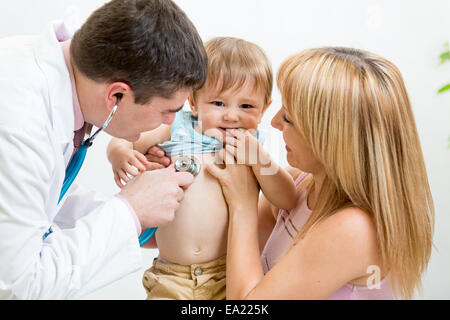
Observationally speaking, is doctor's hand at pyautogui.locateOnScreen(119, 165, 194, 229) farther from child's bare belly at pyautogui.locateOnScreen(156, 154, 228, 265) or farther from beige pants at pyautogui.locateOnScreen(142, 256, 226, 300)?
beige pants at pyautogui.locateOnScreen(142, 256, 226, 300)

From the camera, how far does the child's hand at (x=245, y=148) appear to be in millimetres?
1590

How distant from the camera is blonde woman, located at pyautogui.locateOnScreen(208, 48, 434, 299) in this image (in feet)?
4.20

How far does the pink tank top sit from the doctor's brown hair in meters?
0.50

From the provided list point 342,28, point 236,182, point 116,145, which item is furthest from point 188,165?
point 342,28

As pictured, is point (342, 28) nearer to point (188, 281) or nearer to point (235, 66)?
point (235, 66)

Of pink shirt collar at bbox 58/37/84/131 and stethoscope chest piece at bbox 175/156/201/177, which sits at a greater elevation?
pink shirt collar at bbox 58/37/84/131

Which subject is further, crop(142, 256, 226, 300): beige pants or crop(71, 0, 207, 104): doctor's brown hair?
crop(142, 256, 226, 300): beige pants

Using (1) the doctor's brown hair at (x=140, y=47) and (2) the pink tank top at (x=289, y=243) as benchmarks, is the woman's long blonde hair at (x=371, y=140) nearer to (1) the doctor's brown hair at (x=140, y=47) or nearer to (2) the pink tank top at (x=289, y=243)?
(2) the pink tank top at (x=289, y=243)

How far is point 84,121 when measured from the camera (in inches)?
62.1

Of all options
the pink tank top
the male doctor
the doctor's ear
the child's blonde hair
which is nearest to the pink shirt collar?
the male doctor

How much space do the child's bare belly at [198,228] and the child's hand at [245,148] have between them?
112mm

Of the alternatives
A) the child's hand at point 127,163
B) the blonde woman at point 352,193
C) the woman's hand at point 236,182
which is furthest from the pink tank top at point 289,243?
the child's hand at point 127,163

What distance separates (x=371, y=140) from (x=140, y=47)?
2.07ft
